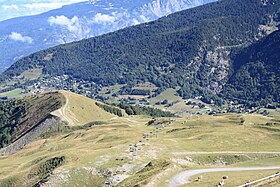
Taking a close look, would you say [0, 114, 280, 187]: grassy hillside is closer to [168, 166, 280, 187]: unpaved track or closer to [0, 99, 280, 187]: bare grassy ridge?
[0, 99, 280, 187]: bare grassy ridge

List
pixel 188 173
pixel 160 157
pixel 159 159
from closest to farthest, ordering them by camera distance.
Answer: pixel 188 173, pixel 159 159, pixel 160 157

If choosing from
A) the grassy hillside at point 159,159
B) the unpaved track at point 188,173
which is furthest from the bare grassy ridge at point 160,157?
the unpaved track at point 188,173

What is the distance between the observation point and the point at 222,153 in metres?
108

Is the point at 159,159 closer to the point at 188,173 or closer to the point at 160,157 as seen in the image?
the point at 188,173

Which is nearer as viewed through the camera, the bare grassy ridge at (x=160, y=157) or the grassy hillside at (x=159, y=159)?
the grassy hillside at (x=159, y=159)

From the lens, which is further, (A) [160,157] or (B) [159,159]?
(A) [160,157]

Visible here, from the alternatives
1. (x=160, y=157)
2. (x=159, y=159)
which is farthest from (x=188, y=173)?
(x=160, y=157)

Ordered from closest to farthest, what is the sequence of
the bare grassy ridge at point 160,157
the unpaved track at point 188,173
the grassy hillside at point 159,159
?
the unpaved track at point 188,173
the grassy hillside at point 159,159
the bare grassy ridge at point 160,157

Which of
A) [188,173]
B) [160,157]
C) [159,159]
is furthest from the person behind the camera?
[160,157]

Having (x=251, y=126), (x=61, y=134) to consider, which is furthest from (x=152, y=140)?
(x=61, y=134)

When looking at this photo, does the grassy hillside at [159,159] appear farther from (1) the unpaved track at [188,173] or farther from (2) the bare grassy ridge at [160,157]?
(1) the unpaved track at [188,173]

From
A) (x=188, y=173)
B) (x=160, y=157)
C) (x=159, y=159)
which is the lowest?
(x=160, y=157)

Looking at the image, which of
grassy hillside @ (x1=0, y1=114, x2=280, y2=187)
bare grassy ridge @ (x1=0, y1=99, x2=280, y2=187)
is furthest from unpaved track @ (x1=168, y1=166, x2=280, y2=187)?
bare grassy ridge @ (x1=0, y1=99, x2=280, y2=187)

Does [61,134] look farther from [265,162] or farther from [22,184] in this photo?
[265,162]
